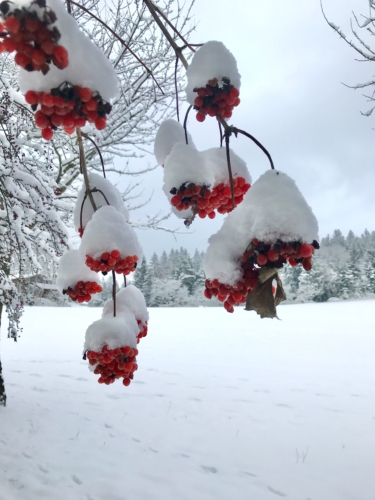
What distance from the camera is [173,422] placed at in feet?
18.9

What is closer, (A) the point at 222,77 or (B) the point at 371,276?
(A) the point at 222,77

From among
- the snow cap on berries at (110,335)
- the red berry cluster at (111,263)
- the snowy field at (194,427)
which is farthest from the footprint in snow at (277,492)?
the red berry cluster at (111,263)

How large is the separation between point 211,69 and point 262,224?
434 millimetres

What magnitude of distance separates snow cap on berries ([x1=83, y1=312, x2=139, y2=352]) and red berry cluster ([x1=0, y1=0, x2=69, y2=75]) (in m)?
0.83

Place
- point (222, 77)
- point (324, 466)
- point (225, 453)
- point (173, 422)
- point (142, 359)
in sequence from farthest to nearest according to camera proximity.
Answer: point (142, 359)
point (173, 422)
point (225, 453)
point (324, 466)
point (222, 77)

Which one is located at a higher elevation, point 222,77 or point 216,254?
point 222,77

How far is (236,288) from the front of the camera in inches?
31.8

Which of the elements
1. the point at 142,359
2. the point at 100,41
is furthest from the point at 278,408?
the point at 100,41

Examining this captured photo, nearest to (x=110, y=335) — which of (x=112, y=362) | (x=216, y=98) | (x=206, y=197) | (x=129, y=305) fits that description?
(x=112, y=362)

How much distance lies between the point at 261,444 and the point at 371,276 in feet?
113

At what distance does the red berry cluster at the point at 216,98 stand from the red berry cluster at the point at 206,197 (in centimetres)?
19

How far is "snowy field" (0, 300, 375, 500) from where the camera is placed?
3.92 meters

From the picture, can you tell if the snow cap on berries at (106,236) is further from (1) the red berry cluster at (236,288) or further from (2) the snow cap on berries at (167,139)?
(1) the red berry cluster at (236,288)

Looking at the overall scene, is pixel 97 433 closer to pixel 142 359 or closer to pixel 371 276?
pixel 142 359
